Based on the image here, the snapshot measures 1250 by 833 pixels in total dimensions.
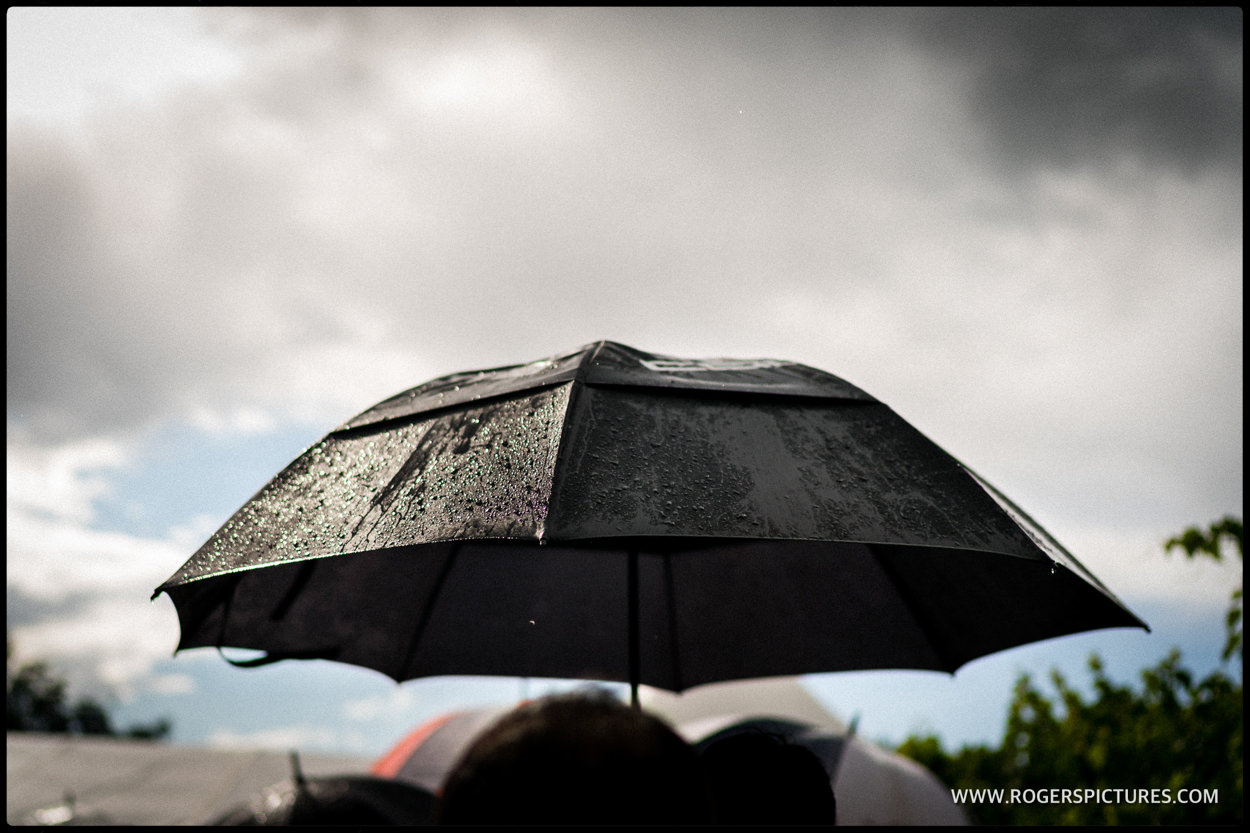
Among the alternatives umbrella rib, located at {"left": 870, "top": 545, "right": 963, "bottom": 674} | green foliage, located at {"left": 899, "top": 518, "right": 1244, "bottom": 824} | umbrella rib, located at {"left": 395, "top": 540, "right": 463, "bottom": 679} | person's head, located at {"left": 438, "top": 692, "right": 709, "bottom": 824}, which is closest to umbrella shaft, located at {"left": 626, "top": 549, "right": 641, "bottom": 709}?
umbrella rib, located at {"left": 395, "top": 540, "right": 463, "bottom": 679}

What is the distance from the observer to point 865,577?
3.13m

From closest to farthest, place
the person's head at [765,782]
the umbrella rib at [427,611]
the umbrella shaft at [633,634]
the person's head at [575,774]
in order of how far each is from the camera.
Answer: the person's head at [575,774], the person's head at [765,782], the umbrella shaft at [633,634], the umbrella rib at [427,611]

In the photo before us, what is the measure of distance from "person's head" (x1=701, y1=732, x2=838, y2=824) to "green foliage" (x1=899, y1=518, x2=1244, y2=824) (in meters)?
4.36

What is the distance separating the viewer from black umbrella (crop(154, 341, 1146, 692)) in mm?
1745

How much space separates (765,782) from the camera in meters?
1.53

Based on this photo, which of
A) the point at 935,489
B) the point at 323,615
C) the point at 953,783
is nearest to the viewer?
the point at 935,489

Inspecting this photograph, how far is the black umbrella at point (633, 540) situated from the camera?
5.73 feet

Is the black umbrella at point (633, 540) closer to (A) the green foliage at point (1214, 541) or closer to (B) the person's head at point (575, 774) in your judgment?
(B) the person's head at point (575, 774)

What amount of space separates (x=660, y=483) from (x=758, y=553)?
1.71 m

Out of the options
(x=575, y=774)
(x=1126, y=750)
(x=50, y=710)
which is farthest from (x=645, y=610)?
(x=50, y=710)

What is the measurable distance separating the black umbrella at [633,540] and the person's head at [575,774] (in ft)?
2.06

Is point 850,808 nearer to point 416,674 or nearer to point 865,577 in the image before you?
point 865,577

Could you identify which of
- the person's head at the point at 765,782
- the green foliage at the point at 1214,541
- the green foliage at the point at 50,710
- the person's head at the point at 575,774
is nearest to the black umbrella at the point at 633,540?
the person's head at the point at 765,782

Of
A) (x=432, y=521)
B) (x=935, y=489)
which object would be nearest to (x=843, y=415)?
(x=935, y=489)
